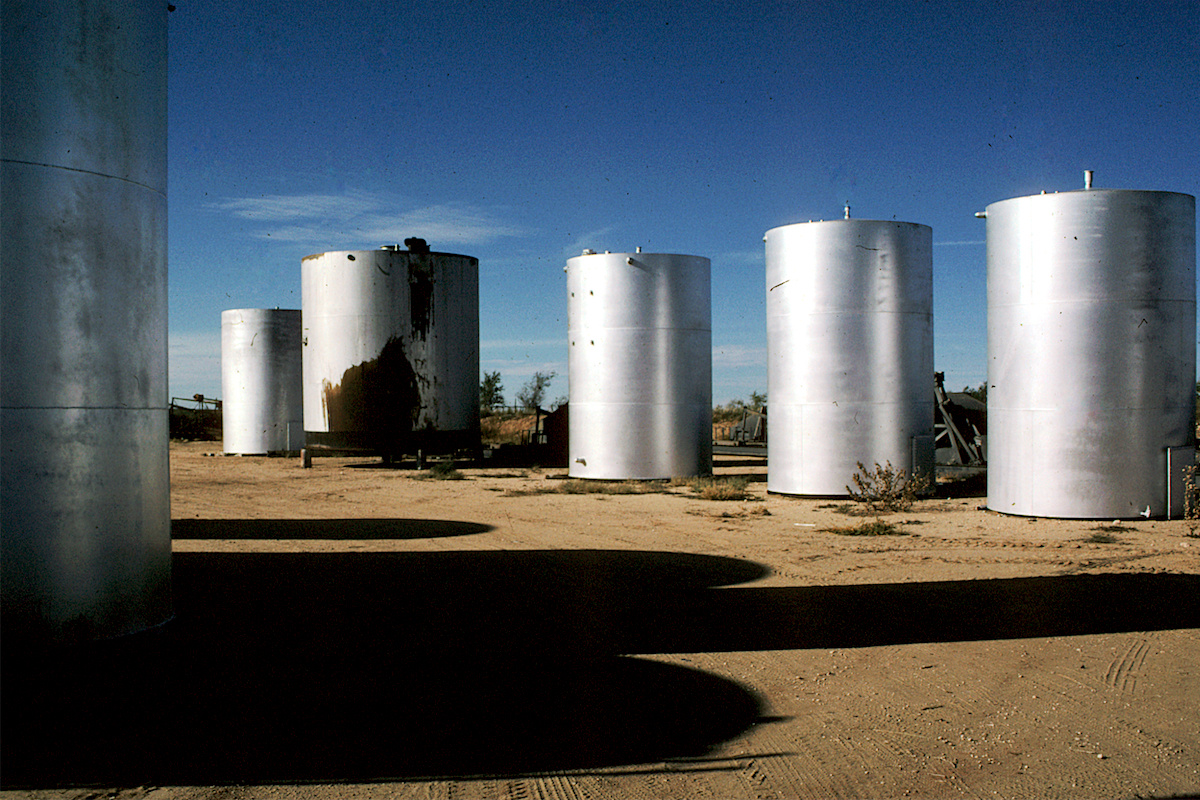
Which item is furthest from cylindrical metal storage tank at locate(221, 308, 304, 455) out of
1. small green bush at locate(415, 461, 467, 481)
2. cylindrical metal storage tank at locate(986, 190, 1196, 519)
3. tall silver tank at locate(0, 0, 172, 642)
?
tall silver tank at locate(0, 0, 172, 642)

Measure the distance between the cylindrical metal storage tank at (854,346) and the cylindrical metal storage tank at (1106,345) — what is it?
2582 millimetres

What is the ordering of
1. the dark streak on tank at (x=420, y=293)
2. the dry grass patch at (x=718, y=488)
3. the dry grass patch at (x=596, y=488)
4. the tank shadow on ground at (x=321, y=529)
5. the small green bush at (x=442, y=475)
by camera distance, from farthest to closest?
the dark streak on tank at (x=420, y=293) < the small green bush at (x=442, y=475) < the dry grass patch at (x=596, y=488) < the dry grass patch at (x=718, y=488) < the tank shadow on ground at (x=321, y=529)

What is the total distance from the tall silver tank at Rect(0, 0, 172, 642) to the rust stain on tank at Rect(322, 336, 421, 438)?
15.5 meters

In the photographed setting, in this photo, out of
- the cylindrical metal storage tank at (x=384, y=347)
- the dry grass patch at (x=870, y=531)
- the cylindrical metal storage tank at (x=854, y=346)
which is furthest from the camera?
the cylindrical metal storage tank at (x=384, y=347)

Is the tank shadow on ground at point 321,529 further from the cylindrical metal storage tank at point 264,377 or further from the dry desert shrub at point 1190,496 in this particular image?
the cylindrical metal storage tank at point 264,377

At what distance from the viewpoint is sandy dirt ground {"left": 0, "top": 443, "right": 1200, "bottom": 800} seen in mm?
4090

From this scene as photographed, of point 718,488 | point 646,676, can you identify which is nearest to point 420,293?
point 718,488

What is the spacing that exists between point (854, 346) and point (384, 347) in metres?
11.7

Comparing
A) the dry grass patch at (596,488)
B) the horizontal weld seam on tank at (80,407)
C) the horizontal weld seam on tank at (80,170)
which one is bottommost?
the dry grass patch at (596,488)

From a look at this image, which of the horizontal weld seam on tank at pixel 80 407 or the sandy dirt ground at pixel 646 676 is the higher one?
the horizontal weld seam on tank at pixel 80 407

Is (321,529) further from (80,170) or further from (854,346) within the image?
(854,346)

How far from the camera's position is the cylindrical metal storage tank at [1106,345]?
11297 millimetres

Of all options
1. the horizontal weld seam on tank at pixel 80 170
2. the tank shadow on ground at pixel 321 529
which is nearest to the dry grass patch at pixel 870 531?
the tank shadow on ground at pixel 321 529

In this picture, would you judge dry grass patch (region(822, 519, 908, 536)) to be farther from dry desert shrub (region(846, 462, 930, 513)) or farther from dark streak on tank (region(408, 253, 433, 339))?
dark streak on tank (region(408, 253, 433, 339))
